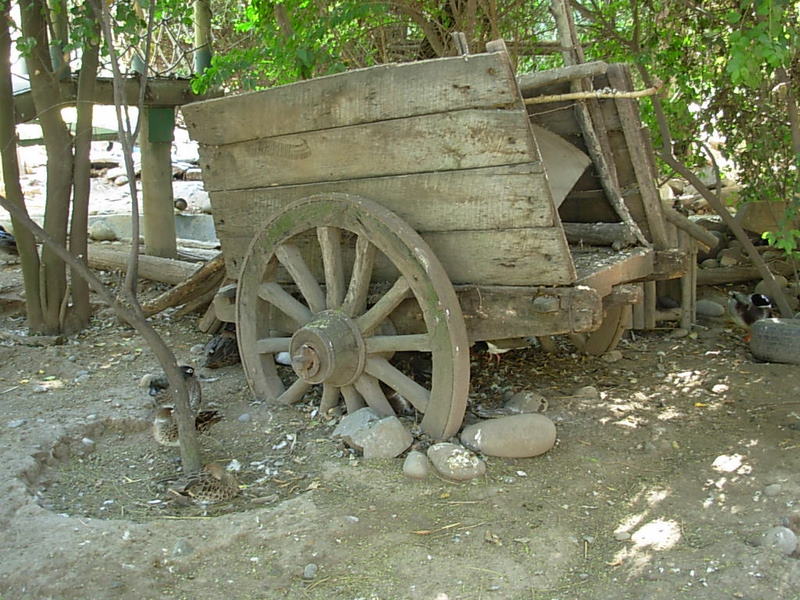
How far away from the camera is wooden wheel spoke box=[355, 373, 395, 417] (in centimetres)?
405

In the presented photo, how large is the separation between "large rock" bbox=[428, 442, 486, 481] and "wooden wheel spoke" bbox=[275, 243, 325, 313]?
3.29ft

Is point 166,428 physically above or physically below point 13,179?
below

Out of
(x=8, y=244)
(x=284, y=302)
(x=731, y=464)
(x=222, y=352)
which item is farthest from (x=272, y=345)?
(x=8, y=244)

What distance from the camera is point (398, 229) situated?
3674 mm

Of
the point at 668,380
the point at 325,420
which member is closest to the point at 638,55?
the point at 668,380

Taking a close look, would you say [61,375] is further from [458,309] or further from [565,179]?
[565,179]

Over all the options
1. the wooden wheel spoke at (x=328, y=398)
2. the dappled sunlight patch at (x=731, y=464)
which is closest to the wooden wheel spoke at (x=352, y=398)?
the wooden wheel spoke at (x=328, y=398)

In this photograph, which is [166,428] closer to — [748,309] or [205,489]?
[205,489]

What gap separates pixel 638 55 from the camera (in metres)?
5.76

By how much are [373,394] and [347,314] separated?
0.41 meters

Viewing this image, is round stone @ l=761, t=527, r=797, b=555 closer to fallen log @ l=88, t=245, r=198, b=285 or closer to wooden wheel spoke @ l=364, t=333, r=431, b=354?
wooden wheel spoke @ l=364, t=333, r=431, b=354

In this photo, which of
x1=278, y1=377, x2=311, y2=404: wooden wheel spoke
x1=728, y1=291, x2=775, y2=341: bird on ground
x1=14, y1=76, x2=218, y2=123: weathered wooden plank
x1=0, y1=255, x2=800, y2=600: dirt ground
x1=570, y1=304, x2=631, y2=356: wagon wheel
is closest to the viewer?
x1=0, y1=255, x2=800, y2=600: dirt ground

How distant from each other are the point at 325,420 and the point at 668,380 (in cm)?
217

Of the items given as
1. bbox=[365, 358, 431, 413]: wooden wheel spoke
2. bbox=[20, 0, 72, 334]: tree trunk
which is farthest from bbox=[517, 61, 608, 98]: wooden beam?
bbox=[20, 0, 72, 334]: tree trunk
